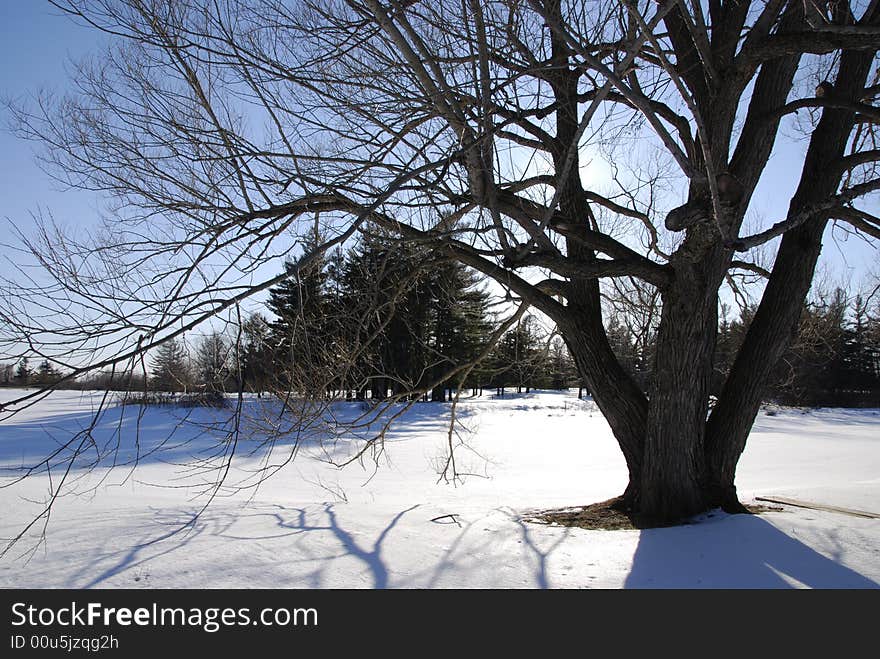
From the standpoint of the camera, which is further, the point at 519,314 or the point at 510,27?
the point at 519,314

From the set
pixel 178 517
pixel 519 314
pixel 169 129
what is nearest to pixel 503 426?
pixel 519 314

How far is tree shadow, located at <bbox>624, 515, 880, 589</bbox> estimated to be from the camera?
2.95 meters

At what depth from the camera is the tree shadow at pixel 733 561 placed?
295 centimetres

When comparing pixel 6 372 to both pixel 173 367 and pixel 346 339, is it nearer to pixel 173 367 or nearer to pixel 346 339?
pixel 173 367

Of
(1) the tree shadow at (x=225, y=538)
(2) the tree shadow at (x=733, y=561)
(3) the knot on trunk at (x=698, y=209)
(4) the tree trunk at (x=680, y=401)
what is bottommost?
(1) the tree shadow at (x=225, y=538)

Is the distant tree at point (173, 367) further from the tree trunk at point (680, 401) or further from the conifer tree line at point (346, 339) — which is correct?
the tree trunk at point (680, 401)

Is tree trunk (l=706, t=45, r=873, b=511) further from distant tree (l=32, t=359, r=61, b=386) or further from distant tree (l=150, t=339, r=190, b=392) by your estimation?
distant tree (l=32, t=359, r=61, b=386)

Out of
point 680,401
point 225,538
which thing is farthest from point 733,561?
point 225,538

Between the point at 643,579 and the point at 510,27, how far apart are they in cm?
383

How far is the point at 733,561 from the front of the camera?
10.9ft

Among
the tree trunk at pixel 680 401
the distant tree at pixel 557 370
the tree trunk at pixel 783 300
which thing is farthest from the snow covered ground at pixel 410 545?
the distant tree at pixel 557 370

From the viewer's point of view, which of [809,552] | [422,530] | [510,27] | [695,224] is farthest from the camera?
[422,530]
